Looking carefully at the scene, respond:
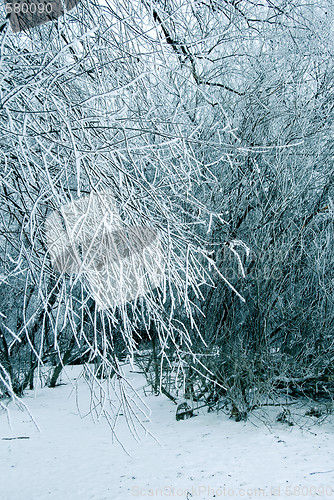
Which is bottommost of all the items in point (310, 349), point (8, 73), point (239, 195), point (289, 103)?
point (310, 349)

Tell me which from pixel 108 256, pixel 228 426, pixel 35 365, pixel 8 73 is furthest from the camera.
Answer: pixel 35 365

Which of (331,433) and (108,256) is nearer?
(108,256)

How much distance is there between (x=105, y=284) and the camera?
2.46 m

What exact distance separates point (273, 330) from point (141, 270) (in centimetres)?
319

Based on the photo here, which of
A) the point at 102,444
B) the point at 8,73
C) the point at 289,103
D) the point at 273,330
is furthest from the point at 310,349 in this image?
the point at 8,73

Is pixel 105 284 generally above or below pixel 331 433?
above

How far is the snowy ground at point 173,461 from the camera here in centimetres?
383

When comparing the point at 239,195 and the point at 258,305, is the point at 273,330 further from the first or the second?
the point at 239,195

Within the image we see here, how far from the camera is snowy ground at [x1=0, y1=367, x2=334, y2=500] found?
3832mm

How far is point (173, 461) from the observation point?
4355 millimetres

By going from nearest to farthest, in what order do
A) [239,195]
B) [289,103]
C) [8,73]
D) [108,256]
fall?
→ [8,73] → [108,256] → [239,195] → [289,103]

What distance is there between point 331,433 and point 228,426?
41.6 inches

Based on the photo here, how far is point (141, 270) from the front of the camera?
2.41m

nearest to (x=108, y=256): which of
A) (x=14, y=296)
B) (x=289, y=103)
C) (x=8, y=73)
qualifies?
(x=8, y=73)
